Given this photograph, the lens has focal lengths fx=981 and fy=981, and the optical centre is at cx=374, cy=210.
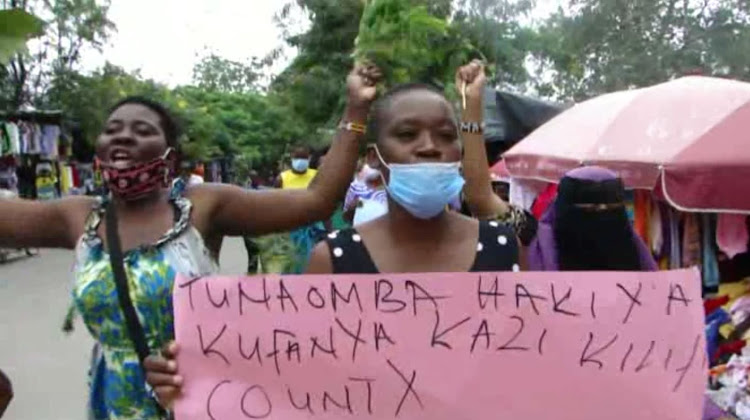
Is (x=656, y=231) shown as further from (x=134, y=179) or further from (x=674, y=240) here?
(x=134, y=179)

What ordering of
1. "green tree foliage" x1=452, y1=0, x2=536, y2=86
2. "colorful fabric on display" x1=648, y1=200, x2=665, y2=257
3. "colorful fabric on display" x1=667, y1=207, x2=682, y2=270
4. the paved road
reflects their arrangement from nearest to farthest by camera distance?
the paved road
"colorful fabric on display" x1=667, y1=207, x2=682, y2=270
"colorful fabric on display" x1=648, y1=200, x2=665, y2=257
"green tree foliage" x1=452, y1=0, x2=536, y2=86

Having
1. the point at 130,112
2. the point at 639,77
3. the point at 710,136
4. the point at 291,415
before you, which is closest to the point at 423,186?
the point at 291,415

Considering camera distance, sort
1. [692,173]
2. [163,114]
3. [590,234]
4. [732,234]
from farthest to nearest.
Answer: [732,234]
[692,173]
[590,234]
[163,114]

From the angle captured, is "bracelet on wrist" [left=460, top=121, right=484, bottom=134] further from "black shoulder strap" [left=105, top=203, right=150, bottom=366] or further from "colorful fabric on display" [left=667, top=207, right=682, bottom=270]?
"colorful fabric on display" [left=667, top=207, right=682, bottom=270]

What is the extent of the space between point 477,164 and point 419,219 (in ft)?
1.49

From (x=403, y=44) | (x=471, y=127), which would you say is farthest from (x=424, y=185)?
(x=403, y=44)

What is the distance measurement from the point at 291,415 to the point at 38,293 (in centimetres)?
1062

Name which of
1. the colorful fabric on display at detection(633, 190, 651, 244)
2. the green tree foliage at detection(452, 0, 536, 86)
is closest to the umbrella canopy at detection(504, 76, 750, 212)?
the colorful fabric on display at detection(633, 190, 651, 244)

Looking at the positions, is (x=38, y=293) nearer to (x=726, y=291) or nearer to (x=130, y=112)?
(x=726, y=291)

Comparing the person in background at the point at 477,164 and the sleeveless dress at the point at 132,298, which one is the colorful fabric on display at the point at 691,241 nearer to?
the person in background at the point at 477,164

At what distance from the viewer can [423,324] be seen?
85.7 inches

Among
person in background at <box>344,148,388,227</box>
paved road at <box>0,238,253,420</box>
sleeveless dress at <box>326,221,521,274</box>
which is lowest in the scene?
paved road at <box>0,238,253,420</box>

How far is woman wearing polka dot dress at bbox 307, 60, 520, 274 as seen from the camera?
7.57 feet

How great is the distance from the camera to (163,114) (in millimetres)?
2537
